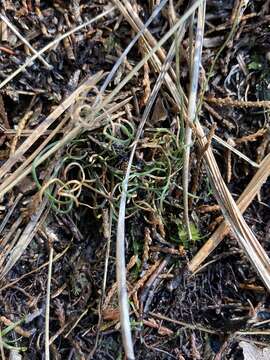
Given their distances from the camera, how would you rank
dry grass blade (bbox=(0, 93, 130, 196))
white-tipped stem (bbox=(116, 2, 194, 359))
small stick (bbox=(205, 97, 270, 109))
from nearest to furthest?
white-tipped stem (bbox=(116, 2, 194, 359)), dry grass blade (bbox=(0, 93, 130, 196)), small stick (bbox=(205, 97, 270, 109))

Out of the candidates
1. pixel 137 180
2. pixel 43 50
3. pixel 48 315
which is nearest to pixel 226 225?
pixel 137 180

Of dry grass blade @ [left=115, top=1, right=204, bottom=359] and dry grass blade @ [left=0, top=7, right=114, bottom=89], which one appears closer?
dry grass blade @ [left=115, top=1, right=204, bottom=359]

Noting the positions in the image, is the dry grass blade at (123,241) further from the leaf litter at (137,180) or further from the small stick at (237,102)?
the small stick at (237,102)

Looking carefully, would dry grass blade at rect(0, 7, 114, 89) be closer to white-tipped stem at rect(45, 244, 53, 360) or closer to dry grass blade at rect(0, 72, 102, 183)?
dry grass blade at rect(0, 72, 102, 183)

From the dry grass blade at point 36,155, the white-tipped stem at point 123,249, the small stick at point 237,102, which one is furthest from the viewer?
the small stick at point 237,102

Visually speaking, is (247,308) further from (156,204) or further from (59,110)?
(59,110)

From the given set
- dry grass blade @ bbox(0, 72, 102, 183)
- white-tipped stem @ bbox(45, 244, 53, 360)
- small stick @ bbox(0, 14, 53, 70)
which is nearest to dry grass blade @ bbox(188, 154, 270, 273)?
white-tipped stem @ bbox(45, 244, 53, 360)

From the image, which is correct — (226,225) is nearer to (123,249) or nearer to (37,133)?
(123,249)

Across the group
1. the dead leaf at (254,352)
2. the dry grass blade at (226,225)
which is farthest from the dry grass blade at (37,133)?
the dead leaf at (254,352)

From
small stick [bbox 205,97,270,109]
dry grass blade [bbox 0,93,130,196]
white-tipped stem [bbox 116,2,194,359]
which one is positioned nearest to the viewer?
white-tipped stem [bbox 116,2,194,359]

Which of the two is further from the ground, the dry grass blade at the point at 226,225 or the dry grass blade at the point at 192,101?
the dry grass blade at the point at 192,101
